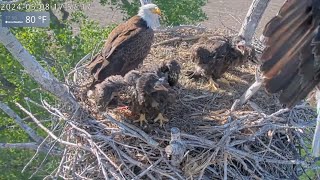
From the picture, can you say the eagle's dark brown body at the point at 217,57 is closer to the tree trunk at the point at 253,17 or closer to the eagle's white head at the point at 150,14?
the tree trunk at the point at 253,17

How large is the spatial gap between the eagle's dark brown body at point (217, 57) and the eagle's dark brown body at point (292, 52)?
1955 millimetres

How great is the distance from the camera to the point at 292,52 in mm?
3320

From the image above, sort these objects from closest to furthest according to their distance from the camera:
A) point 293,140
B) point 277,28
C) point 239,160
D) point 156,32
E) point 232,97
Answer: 1. point 277,28
2. point 239,160
3. point 293,140
4. point 232,97
5. point 156,32

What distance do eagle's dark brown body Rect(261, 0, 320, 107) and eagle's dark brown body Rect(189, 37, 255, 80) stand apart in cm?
196

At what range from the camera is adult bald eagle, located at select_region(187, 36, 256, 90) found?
536 centimetres

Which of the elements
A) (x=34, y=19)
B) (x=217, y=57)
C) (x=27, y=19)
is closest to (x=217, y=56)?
(x=217, y=57)

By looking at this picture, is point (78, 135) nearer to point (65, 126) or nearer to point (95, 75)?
point (65, 126)

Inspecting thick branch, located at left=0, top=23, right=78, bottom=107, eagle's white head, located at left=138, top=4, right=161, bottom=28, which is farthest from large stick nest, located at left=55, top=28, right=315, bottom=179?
eagle's white head, located at left=138, top=4, right=161, bottom=28

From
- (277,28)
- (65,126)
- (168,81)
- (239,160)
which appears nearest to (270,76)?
(277,28)

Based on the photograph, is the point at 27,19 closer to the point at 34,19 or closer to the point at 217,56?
the point at 34,19

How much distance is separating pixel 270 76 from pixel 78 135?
1.95 metres

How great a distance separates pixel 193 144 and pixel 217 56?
1.22 meters

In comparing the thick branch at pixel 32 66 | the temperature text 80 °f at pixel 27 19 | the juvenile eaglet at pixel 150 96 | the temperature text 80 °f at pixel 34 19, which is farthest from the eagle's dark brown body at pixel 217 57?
the temperature text 80 °f at pixel 34 19

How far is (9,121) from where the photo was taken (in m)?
7.49
